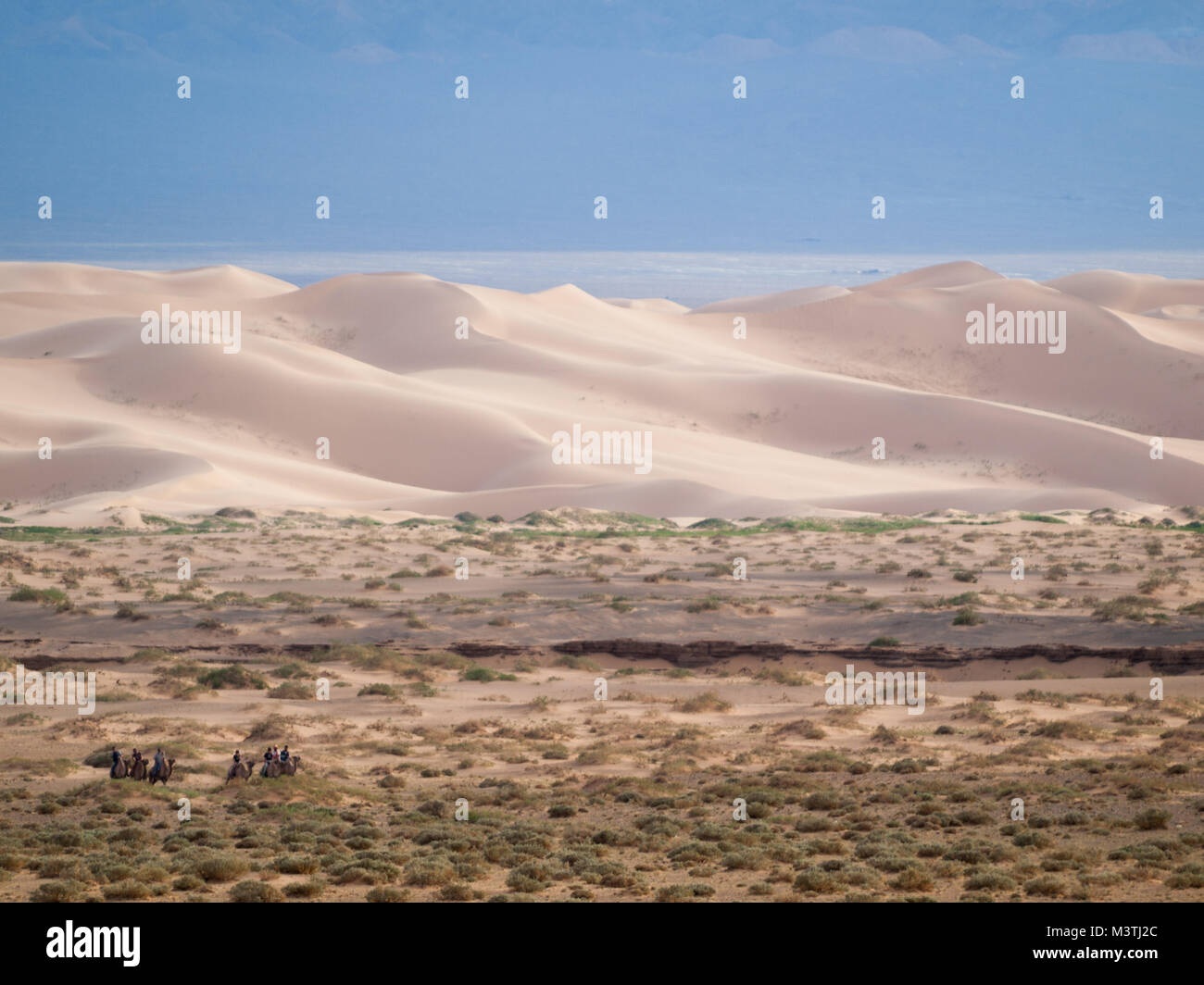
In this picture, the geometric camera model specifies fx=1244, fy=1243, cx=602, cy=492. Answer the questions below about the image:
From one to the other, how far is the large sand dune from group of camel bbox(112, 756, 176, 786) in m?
29.9

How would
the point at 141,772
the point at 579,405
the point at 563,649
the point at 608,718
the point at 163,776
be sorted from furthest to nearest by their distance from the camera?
the point at 579,405, the point at 563,649, the point at 608,718, the point at 141,772, the point at 163,776

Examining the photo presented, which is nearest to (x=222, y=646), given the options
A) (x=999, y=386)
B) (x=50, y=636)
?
(x=50, y=636)

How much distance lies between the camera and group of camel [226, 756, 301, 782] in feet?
54.2

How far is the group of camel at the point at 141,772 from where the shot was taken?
16.3 m

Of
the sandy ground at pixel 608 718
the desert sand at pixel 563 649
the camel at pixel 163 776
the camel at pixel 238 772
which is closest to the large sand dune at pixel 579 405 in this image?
the desert sand at pixel 563 649

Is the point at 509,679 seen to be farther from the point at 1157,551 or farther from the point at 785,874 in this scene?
the point at 1157,551

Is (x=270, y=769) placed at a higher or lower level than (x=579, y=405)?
lower

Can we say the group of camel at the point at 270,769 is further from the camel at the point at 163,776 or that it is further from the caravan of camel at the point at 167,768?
the camel at the point at 163,776

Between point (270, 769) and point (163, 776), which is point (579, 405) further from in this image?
point (163, 776)

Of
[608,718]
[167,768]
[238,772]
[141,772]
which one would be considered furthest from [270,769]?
[608,718]

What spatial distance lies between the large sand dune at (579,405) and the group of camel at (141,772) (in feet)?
97.9

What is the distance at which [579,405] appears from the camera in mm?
81750

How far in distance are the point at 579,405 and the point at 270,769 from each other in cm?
6592

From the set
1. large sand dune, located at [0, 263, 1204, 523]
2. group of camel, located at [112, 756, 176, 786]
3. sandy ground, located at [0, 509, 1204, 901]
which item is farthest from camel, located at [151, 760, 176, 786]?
large sand dune, located at [0, 263, 1204, 523]
